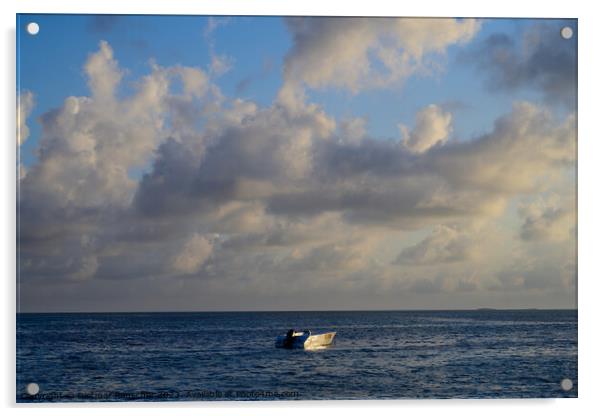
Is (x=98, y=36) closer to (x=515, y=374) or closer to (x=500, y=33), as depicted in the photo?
(x=500, y=33)

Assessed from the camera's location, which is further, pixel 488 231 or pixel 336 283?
pixel 336 283

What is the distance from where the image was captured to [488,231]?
35.1 ft

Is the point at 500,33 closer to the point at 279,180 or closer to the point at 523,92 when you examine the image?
the point at 523,92

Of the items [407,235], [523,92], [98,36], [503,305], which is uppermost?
[98,36]

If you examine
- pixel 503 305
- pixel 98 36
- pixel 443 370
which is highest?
pixel 98 36

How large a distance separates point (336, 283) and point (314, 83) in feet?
9.52

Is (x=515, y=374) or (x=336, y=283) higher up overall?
(x=336, y=283)

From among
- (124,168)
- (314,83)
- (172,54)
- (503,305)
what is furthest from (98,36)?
(503,305)

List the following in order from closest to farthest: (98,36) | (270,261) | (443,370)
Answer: (98,36) < (443,370) < (270,261)

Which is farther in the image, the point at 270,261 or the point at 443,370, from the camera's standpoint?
the point at 270,261

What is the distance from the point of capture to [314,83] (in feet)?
34.2

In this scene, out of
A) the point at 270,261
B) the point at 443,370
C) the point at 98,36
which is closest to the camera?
the point at 98,36

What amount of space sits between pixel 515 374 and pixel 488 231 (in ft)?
6.01

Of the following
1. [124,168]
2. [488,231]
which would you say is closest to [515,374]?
[488,231]
